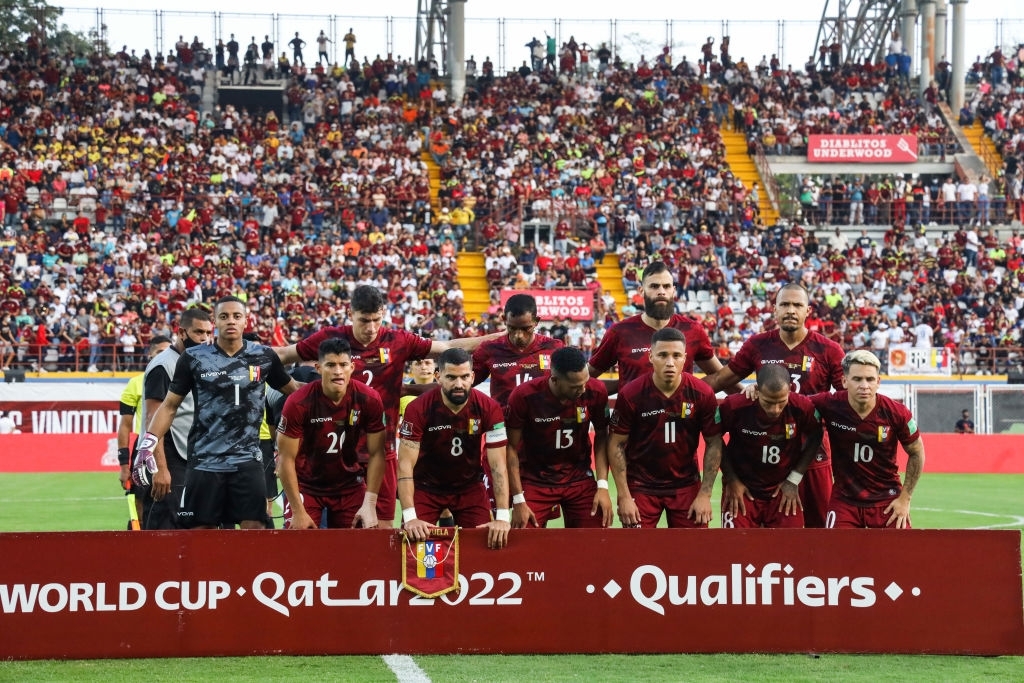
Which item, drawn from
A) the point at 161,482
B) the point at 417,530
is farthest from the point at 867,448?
the point at 161,482

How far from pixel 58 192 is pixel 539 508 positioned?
29260 millimetres

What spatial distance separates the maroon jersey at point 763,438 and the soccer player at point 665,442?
186 mm

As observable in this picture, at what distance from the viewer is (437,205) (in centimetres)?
3894

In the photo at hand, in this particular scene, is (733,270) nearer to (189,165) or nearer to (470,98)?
(470,98)

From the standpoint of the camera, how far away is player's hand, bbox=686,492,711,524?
928 cm

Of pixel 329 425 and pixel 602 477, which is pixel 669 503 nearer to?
pixel 602 477

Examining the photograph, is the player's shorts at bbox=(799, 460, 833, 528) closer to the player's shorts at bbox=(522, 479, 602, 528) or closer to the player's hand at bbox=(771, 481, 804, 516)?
the player's hand at bbox=(771, 481, 804, 516)

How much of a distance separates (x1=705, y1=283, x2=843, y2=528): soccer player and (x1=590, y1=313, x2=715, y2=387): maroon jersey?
0.87ft

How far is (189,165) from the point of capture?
38.3m

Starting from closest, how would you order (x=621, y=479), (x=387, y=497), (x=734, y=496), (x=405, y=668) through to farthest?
(x=405, y=668) < (x=621, y=479) < (x=734, y=496) < (x=387, y=497)

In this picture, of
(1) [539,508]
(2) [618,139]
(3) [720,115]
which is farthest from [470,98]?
(1) [539,508]

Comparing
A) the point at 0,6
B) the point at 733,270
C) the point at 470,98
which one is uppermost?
the point at 0,6

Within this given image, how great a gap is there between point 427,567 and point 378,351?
87.3 inches

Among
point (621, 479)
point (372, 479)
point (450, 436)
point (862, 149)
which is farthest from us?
point (862, 149)
